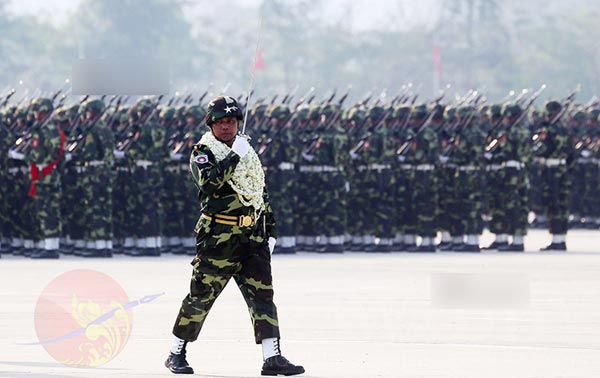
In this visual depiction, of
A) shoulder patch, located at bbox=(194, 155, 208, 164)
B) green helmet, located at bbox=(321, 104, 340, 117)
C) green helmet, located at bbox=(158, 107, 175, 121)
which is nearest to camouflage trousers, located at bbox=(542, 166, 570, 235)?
green helmet, located at bbox=(321, 104, 340, 117)

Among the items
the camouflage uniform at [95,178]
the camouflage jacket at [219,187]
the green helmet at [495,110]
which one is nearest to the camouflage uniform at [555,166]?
the green helmet at [495,110]

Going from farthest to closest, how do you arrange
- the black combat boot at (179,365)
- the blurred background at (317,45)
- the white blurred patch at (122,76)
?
1. the blurred background at (317,45)
2. the white blurred patch at (122,76)
3. the black combat boot at (179,365)

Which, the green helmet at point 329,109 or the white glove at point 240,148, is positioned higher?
the green helmet at point 329,109

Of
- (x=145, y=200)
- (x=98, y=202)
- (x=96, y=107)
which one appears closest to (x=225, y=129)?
(x=96, y=107)

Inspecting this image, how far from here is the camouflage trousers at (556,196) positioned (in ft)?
82.9

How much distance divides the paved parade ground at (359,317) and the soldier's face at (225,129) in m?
1.39

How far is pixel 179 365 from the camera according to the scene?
11844 mm

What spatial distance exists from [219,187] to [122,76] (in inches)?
196

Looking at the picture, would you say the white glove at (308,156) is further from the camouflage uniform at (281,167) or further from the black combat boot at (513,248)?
the black combat boot at (513,248)

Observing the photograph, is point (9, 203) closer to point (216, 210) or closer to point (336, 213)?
point (336, 213)

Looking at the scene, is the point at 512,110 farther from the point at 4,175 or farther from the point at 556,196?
the point at 4,175

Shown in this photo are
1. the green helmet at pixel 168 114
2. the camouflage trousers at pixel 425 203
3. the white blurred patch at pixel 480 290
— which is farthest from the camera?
the camouflage trousers at pixel 425 203

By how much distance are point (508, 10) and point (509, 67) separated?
691 inches

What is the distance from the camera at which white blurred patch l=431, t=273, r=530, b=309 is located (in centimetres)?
1722
